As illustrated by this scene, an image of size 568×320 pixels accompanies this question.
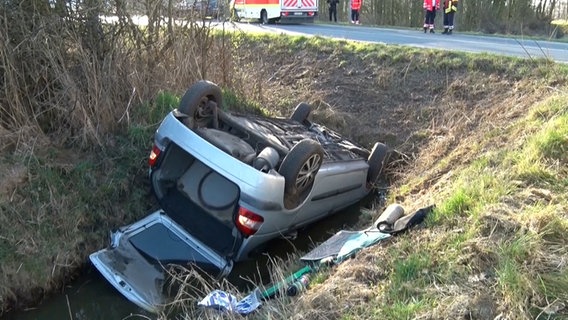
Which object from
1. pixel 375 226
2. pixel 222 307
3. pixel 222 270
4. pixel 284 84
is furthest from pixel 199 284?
pixel 284 84

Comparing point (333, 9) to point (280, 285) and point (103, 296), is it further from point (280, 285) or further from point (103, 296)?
point (280, 285)

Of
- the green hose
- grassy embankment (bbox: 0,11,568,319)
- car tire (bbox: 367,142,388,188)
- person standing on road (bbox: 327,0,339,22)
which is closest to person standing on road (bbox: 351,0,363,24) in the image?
person standing on road (bbox: 327,0,339,22)

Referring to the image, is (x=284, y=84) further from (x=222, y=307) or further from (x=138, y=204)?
(x=222, y=307)

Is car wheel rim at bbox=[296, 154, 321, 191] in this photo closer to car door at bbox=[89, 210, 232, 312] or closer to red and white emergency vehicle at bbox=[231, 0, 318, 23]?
car door at bbox=[89, 210, 232, 312]

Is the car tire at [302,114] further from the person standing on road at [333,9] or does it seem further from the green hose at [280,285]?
the person standing on road at [333,9]

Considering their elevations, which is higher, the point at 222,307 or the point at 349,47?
the point at 349,47

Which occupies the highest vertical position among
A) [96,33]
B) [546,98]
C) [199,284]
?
[96,33]

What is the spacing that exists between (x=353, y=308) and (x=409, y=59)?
21.8 feet

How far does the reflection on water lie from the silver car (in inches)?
10.2

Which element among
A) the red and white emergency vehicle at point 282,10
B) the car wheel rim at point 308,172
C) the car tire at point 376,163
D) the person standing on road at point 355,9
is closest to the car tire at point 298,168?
the car wheel rim at point 308,172

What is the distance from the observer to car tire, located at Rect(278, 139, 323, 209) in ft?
15.4

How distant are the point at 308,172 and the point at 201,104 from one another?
143 cm

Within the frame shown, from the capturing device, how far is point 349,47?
10.2 m

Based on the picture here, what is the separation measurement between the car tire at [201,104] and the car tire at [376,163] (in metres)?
1.89
